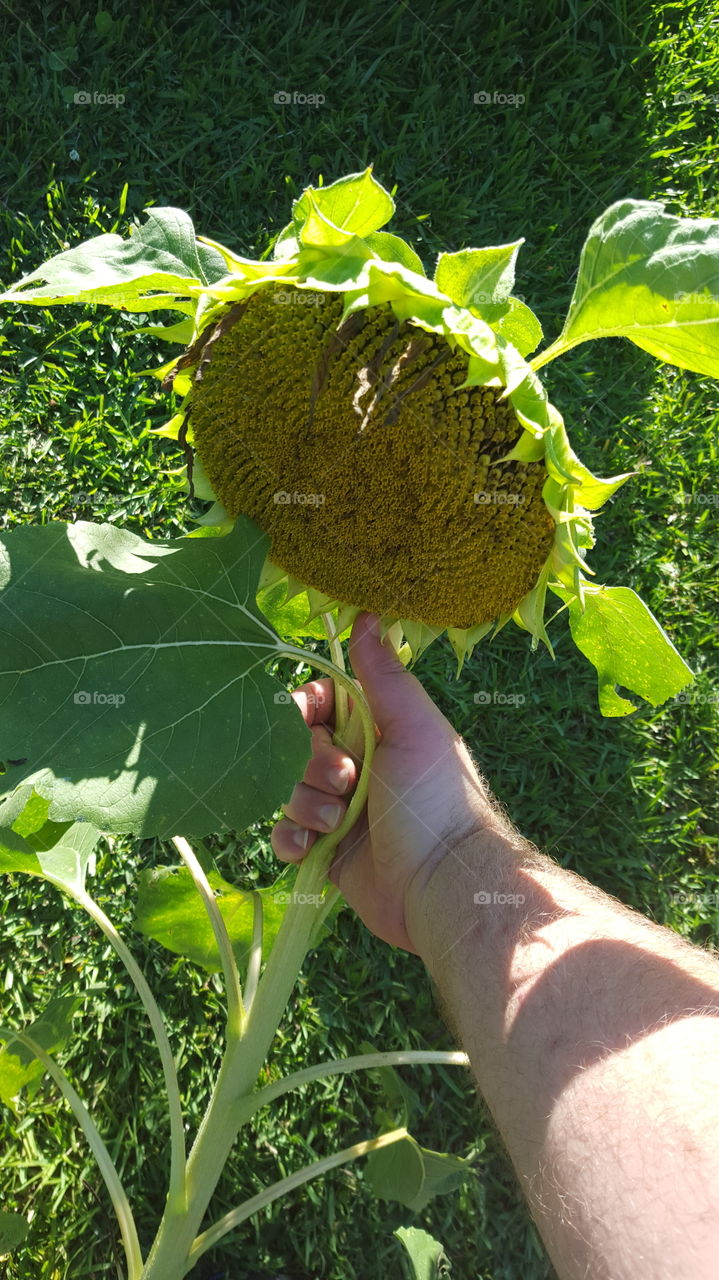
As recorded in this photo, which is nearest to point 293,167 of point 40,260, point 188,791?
point 40,260

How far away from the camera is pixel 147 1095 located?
7.95 ft

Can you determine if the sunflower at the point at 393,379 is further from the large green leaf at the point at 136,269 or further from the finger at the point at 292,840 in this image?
the finger at the point at 292,840

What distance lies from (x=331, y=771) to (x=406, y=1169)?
2.97ft

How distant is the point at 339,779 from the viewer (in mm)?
1784

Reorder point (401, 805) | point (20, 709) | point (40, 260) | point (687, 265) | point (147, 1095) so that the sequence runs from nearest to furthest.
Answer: point (687, 265) < point (20, 709) < point (401, 805) < point (147, 1095) < point (40, 260)

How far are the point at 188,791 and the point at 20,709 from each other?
0.24 m

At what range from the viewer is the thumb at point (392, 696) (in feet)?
5.82

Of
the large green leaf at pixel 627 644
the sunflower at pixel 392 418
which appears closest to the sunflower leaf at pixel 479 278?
the sunflower at pixel 392 418

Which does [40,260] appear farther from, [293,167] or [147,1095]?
[147,1095]

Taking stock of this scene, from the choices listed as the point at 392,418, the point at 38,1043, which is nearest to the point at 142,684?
the point at 392,418

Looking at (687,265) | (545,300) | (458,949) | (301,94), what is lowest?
(458,949)

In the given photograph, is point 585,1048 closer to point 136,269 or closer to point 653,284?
point 653,284

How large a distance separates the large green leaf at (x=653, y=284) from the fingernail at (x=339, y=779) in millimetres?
858

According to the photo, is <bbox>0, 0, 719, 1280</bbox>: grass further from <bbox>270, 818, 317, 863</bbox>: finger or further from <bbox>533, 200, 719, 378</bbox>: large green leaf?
<bbox>533, 200, 719, 378</bbox>: large green leaf
